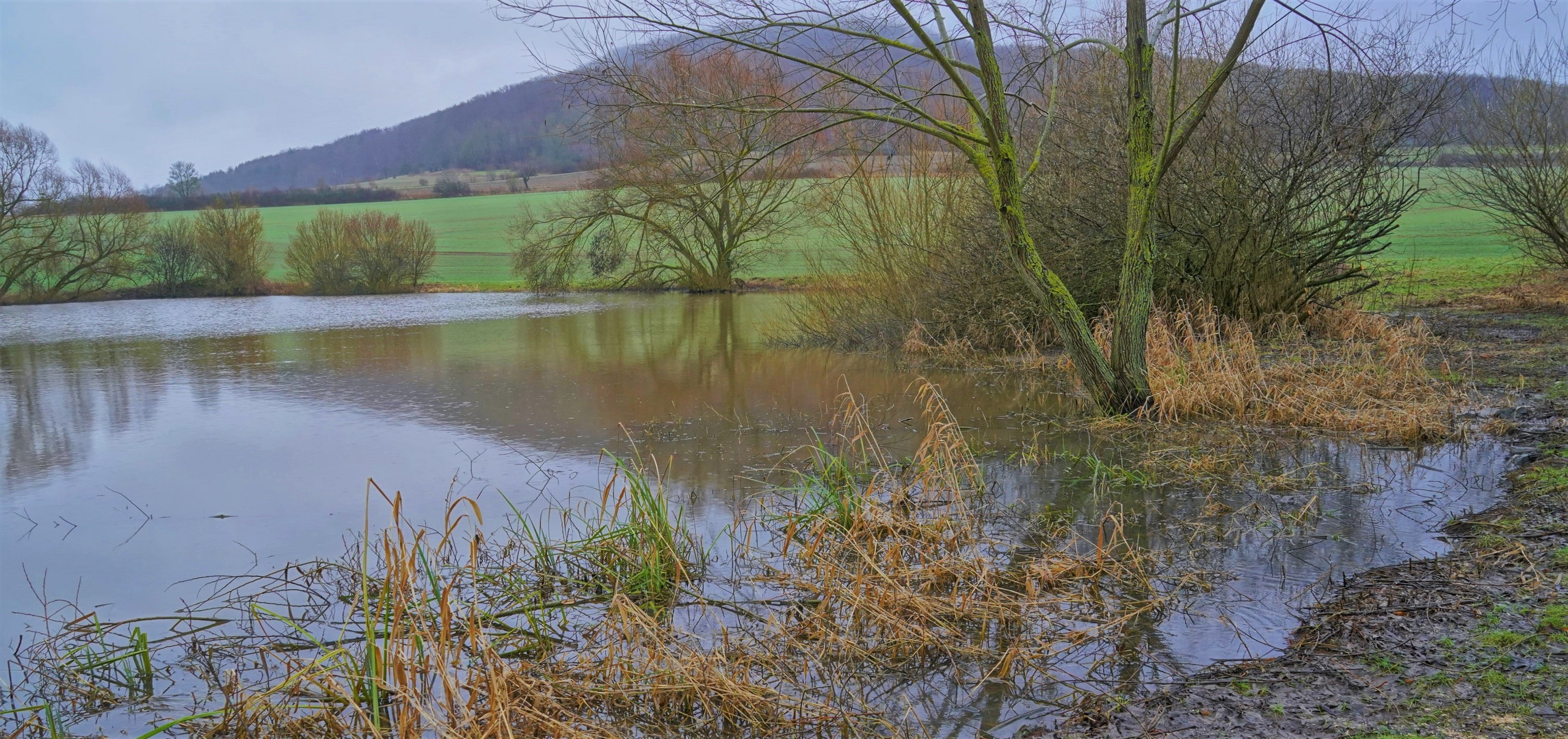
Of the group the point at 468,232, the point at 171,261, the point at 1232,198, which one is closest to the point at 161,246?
the point at 171,261

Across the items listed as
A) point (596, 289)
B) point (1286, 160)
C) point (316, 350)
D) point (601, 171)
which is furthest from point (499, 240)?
point (1286, 160)

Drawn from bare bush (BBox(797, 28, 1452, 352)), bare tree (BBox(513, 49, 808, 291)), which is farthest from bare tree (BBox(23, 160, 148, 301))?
bare bush (BBox(797, 28, 1452, 352))

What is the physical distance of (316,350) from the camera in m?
15.1

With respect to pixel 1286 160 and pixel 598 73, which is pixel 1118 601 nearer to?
pixel 598 73

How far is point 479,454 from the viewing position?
288 inches

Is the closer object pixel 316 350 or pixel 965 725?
pixel 965 725

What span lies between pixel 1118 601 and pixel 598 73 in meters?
4.99

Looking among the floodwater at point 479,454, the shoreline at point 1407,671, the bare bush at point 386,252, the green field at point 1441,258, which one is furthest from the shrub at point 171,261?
the shoreline at point 1407,671

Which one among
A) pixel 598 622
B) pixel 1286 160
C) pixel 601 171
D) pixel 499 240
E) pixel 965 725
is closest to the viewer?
pixel 965 725

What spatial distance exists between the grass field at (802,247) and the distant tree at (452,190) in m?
0.62

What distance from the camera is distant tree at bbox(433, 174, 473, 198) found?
5891 cm

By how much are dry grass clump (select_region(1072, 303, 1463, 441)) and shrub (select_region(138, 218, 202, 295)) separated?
35.9 metres

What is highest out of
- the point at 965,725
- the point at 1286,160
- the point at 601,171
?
the point at 601,171

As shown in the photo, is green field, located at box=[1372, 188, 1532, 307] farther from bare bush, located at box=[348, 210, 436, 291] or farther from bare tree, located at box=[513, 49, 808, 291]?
bare bush, located at box=[348, 210, 436, 291]
